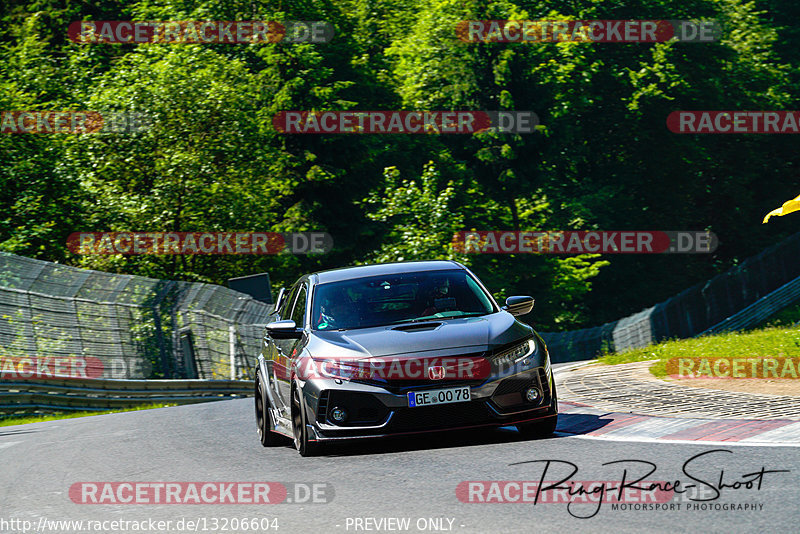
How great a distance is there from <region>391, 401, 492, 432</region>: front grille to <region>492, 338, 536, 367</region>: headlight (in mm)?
376

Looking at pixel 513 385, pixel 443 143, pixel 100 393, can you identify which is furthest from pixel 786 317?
pixel 513 385

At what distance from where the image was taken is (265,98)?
51.1 meters

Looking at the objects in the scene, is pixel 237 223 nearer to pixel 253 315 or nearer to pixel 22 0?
pixel 253 315

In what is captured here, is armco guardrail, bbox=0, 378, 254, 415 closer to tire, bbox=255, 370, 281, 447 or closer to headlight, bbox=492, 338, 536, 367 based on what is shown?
tire, bbox=255, 370, 281, 447

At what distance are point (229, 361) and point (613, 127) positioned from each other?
33.9 m

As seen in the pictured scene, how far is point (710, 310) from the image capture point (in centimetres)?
4884

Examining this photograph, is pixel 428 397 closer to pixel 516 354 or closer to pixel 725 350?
pixel 516 354

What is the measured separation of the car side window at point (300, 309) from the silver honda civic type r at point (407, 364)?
0.12 m

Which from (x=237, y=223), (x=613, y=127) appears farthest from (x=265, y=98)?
(x=613, y=127)

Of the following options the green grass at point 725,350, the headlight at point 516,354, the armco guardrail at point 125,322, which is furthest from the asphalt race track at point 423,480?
the armco guardrail at point 125,322

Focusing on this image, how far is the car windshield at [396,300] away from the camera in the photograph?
10.2 m

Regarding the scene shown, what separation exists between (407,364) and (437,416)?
47cm

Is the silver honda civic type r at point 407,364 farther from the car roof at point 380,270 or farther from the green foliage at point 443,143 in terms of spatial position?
the green foliage at point 443,143

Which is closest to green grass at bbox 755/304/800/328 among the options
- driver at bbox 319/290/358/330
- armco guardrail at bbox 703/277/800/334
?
armco guardrail at bbox 703/277/800/334
